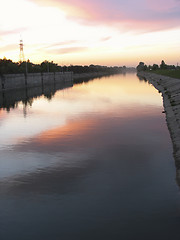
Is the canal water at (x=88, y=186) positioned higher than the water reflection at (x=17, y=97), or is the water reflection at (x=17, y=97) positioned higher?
the water reflection at (x=17, y=97)

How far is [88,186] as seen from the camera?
1227 centimetres

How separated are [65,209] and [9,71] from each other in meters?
116

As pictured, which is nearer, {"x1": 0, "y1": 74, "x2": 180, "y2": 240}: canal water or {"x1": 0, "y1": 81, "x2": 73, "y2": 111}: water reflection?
{"x1": 0, "y1": 74, "x2": 180, "y2": 240}: canal water

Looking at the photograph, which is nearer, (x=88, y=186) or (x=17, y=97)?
(x=88, y=186)

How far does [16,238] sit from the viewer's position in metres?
8.65

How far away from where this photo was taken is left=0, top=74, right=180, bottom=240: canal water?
9117 millimetres

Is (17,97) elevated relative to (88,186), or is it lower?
elevated

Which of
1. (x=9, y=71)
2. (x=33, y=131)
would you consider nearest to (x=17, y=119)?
(x=33, y=131)

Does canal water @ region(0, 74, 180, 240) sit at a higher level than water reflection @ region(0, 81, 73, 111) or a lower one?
lower

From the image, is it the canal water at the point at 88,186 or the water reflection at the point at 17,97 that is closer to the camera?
the canal water at the point at 88,186

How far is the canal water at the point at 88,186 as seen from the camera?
9.12m

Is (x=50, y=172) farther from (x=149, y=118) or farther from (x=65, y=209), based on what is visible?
(x=149, y=118)

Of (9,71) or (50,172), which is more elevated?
(9,71)

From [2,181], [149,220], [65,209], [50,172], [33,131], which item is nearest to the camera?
[149,220]
